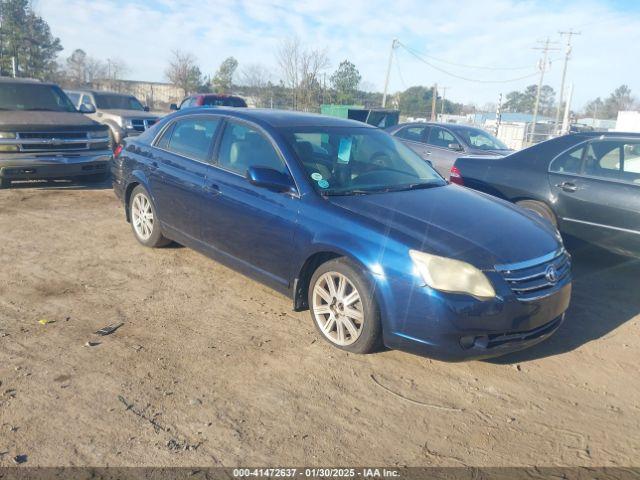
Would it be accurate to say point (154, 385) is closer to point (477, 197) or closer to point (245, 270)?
point (245, 270)

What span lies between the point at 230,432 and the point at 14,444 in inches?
42.9

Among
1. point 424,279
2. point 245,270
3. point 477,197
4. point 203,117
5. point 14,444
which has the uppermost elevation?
point 203,117

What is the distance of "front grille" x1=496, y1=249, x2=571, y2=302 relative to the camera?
3.48 meters

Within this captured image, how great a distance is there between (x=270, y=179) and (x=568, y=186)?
3657 millimetres

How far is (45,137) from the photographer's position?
28.1ft

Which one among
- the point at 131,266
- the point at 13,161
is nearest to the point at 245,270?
the point at 131,266

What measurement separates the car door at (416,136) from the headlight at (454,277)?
7758 millimetres

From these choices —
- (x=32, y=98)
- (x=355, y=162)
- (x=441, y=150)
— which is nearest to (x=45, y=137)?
(x=32, y=98)

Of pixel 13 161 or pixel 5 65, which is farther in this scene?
pixel 5 65

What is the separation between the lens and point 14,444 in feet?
8.90

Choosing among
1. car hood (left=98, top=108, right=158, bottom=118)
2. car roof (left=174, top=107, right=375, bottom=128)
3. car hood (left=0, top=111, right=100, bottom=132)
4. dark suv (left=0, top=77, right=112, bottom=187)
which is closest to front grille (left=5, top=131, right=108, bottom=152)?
dark suv (left=0, top=77, right=112, bottom=187)

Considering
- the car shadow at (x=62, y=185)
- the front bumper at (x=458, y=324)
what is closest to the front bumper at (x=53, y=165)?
the car shadow at (x=62, y=185)

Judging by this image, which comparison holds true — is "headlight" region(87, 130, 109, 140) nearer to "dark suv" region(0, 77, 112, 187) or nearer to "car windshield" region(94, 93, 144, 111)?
"dark suv" region(0, 77, 112, 187)

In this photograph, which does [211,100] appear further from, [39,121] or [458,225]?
[458,225]
